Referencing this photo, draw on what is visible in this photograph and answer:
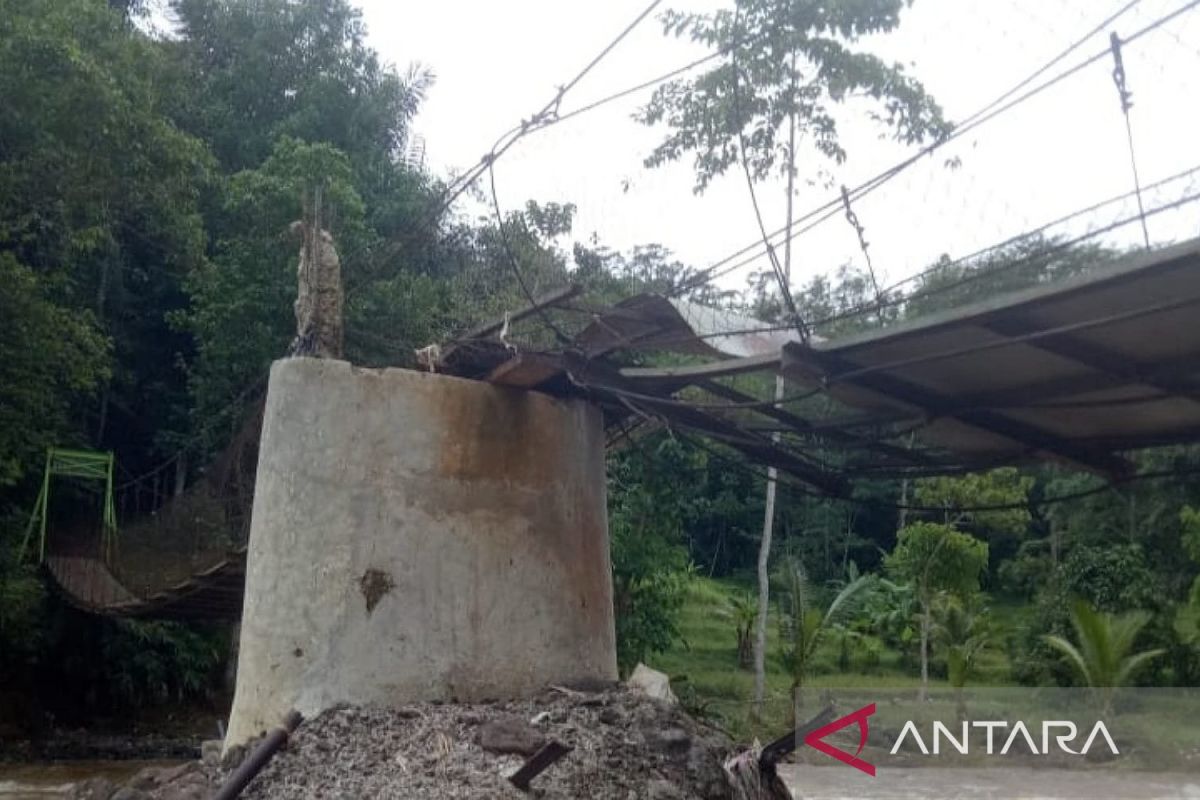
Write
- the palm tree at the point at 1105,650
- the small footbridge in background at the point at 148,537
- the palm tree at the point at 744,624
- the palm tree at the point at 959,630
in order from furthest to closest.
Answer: the palm tree at the point at 744,624, the palm tree at the point at 959,630, the palm tree at the point at 1105,650, the small footbridge in background at the point at 148,537

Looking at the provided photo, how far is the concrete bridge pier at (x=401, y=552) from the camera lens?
4.14 meters

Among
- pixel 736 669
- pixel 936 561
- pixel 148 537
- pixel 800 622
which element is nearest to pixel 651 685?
pixel 148 537

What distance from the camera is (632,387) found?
4574 mm

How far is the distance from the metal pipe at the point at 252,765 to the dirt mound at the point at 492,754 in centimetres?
6

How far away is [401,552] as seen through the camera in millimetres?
4250


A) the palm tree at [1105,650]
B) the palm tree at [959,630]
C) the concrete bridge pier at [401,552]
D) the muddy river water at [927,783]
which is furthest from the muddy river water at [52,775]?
the palm tree at [1105,650]

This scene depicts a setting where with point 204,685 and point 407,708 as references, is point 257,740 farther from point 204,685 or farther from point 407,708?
point 204,685

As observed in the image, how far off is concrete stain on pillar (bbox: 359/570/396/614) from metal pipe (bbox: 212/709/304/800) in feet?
1.69

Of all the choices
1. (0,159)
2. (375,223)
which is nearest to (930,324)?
(0,159)

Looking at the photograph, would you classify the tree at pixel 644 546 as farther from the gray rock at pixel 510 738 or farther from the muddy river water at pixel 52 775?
the gray rock at pixel 510 738

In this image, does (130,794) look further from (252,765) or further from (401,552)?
(401,552)

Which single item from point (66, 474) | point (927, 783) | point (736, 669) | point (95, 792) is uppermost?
point (66, 474)

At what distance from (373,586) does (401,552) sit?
0.15 meters

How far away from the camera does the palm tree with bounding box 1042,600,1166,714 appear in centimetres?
1173
